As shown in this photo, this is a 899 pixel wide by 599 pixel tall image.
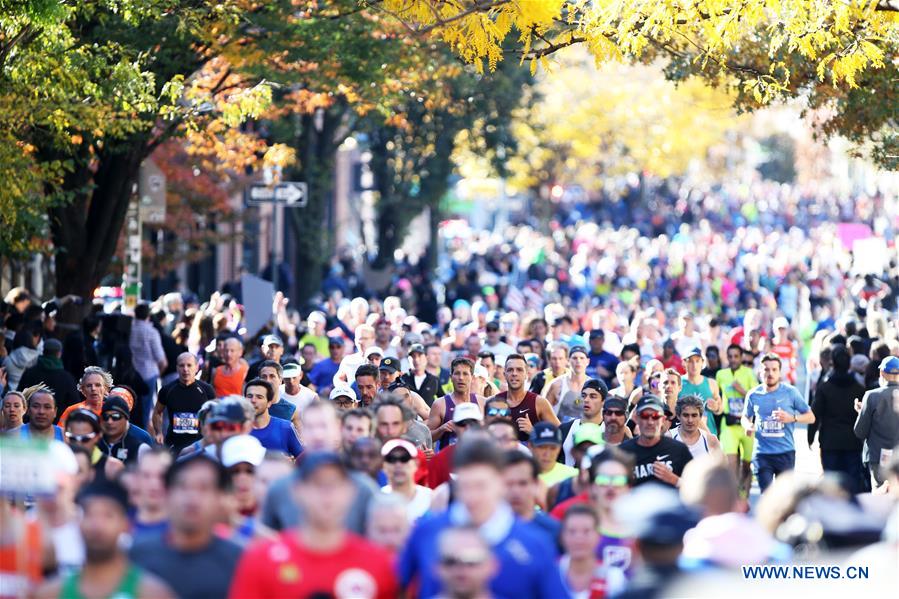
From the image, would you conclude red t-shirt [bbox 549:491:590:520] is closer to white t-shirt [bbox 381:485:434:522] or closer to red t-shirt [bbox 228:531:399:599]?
white t-shirt [bbox 381:485:434:522]

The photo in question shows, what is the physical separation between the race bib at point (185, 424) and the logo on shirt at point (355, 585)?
7769 millimetres

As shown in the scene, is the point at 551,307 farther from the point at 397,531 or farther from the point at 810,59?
the point at 397,531

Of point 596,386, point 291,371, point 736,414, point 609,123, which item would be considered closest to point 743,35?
point 736,414

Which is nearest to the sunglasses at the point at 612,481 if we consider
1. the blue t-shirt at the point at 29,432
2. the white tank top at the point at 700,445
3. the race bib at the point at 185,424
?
the white tank top at the point at 700,445

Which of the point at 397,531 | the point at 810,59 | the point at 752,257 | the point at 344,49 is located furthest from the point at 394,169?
the point at 397,531

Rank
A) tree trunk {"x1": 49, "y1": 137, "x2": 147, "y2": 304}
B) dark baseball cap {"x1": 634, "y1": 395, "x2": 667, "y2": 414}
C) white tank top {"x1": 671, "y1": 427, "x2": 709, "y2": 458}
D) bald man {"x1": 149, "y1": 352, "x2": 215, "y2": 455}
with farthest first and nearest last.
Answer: tree trunk {"x1": 49, "y1": 137, "x2": 147, "y2": 304}, bald man {"x1": 149, "y1": 352, "x2": 215, "y2": 455}, white tank top {"x1": 671, "y1": 427, "x2": 709, "y2": 458}, dark baseball cap {"x1": 634, "y1": 395, "x2": 667, "y2": 414}

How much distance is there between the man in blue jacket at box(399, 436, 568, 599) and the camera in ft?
25.3

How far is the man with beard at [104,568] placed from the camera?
7.27 metres

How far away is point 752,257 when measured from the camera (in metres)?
45.6

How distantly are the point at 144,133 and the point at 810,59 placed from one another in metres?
7.18

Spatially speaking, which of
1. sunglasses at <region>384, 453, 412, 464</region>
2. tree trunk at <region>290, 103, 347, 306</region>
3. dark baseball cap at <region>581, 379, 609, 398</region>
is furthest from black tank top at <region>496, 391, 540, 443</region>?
tree trunk at <region>290, 103, 347, 306</region>

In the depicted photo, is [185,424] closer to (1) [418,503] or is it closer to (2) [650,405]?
(2) [650,405]

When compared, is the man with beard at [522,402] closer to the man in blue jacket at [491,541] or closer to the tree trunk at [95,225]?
the man in blue jacket at [491,541]

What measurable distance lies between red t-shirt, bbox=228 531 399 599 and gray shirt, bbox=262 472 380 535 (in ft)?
1.95
